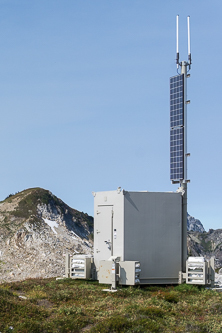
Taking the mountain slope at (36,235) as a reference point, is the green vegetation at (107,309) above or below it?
below

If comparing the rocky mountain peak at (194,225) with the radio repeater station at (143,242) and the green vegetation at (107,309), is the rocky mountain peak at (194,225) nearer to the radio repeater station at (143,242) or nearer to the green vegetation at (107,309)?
the radio repeater station at (143,242)

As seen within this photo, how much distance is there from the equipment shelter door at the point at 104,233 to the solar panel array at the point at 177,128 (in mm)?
3886

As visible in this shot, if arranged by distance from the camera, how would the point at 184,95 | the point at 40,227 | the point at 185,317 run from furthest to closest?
1. the point at 40,227
2. the point at 184,95
3. the point at 185,317

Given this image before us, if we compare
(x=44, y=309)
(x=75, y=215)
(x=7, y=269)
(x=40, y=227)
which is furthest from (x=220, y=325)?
Answer: (x=75, y=215)

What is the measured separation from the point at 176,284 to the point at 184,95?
31.5 feet

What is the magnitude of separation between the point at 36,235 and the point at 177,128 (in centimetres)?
1844

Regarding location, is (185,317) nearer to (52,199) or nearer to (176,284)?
(176,284)

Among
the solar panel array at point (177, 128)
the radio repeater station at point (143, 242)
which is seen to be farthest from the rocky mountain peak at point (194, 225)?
the radio repeater station at point (143, 242)

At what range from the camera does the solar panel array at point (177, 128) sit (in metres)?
22.3

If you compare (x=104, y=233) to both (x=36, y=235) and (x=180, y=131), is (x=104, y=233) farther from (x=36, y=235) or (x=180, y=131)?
(x=36, y=235)

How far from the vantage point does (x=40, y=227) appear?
37.7 m

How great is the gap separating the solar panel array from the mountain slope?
13753mm

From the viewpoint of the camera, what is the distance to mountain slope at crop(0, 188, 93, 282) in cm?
3275

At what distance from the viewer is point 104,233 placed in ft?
70.7
